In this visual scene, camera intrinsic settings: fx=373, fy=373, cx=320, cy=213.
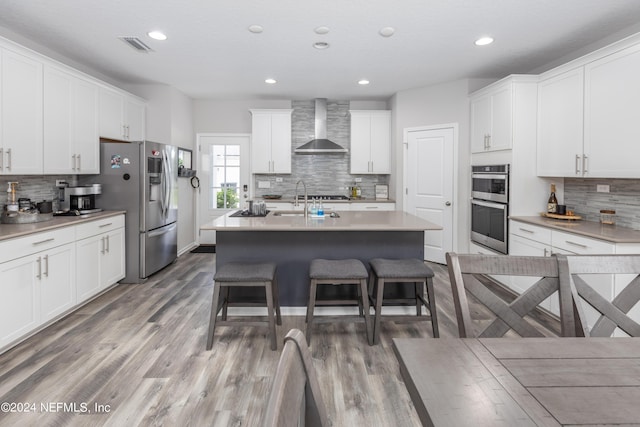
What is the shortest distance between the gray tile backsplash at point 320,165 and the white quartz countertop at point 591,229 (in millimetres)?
3082

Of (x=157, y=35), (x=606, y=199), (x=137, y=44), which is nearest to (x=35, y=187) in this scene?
(x=137, y=44)

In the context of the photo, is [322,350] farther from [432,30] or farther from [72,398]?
[432,30]

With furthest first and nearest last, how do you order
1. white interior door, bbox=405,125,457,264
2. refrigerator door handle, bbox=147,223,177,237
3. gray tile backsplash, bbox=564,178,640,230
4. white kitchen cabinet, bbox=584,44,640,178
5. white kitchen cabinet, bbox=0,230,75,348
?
white interior door, bbox=405,125,457,264, refrigerator door handle, bbox=147,223,177,237, gray tile backsplash, bbox=564,178,640,230, white kitchen cabinet, bbox=584,44,640,178, white kitchen cabinet, bbox=0,230,75,348

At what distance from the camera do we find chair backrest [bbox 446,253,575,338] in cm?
135

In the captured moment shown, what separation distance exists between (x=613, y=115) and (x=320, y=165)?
4.25 m

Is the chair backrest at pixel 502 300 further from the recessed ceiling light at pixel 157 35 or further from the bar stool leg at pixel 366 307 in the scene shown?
the recessed ceiling light at pixel 157 35

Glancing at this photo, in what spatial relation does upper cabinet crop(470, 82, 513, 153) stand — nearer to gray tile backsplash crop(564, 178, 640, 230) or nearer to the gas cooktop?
gray tile backsplash crop(564, 178, 640, 230)

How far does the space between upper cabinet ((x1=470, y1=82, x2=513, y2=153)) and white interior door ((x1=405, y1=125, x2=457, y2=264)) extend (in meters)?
0.38

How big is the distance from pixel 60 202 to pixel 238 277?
273 centimetres

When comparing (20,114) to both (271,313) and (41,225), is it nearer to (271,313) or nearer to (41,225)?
(41,225)

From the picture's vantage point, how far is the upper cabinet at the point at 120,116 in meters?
4.37

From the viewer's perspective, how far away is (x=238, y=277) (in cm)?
270

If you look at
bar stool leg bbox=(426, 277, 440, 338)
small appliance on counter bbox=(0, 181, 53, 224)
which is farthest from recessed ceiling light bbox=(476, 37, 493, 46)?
small appliance on counter bbox=(0, 181, 53, 224)

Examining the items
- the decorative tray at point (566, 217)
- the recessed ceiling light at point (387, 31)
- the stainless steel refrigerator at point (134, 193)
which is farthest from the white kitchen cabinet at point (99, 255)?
the decorative tray at point (566, 217)
